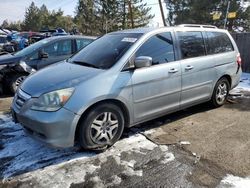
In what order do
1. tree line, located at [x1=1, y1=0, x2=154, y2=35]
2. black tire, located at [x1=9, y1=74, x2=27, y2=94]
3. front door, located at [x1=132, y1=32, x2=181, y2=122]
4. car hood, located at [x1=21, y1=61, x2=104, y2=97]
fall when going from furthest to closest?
tree line, located at [x1=1, y1=0, x2=154, y2=35] < black tire, located at [x1=9, y1=74, x2=27, y2=94] < front door, located at [x1=132, y1=32, x2=181, y2=122] < car hood, located at [x1=21, y1=61, x2=104, y2=97]

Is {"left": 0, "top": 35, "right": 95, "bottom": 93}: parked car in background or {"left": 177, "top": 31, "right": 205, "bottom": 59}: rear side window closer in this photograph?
{"left": 177, "top": 31, "right": 205, "bottom": 59}: rear side window

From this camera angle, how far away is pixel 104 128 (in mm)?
3867

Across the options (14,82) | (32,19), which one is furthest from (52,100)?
(32,19)

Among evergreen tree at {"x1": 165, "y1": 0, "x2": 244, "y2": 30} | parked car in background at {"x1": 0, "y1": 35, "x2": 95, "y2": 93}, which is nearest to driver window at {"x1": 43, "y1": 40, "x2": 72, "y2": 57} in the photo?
parked car in background at {"x1": 0, "y1": 35, "x2": 95, "y2": 93}

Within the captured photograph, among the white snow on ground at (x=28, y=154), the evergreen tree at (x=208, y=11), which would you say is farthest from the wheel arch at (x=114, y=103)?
the evergreen tree at (x=208, y=11)

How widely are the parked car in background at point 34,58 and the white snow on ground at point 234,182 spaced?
5676 mm

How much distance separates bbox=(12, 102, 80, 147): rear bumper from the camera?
11.2 feet

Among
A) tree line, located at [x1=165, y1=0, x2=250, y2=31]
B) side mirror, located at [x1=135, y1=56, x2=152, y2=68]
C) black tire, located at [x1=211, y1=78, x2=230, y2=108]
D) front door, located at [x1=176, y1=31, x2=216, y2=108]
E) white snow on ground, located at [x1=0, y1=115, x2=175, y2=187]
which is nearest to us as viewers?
white snow on ground, located at [x1=0, y1=115, x2=175, y2=187]

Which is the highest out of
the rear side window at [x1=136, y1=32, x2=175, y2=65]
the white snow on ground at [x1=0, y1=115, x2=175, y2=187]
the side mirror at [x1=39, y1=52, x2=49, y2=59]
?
the rear side window at [x1=136, y1=32, x2=175, y2=65]

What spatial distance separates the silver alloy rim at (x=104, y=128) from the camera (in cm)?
378

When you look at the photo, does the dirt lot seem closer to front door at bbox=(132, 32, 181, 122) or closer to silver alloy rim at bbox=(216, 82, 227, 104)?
front door at bbox=(132, 32, 181, 122)

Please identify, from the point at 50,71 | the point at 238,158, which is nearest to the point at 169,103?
the point at 238,158

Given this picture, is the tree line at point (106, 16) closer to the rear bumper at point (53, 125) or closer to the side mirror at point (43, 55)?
the side mirror at point (43, 55)

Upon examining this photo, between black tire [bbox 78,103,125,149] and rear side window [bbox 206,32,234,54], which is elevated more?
rear side window [bbox 206,32,234,54]
